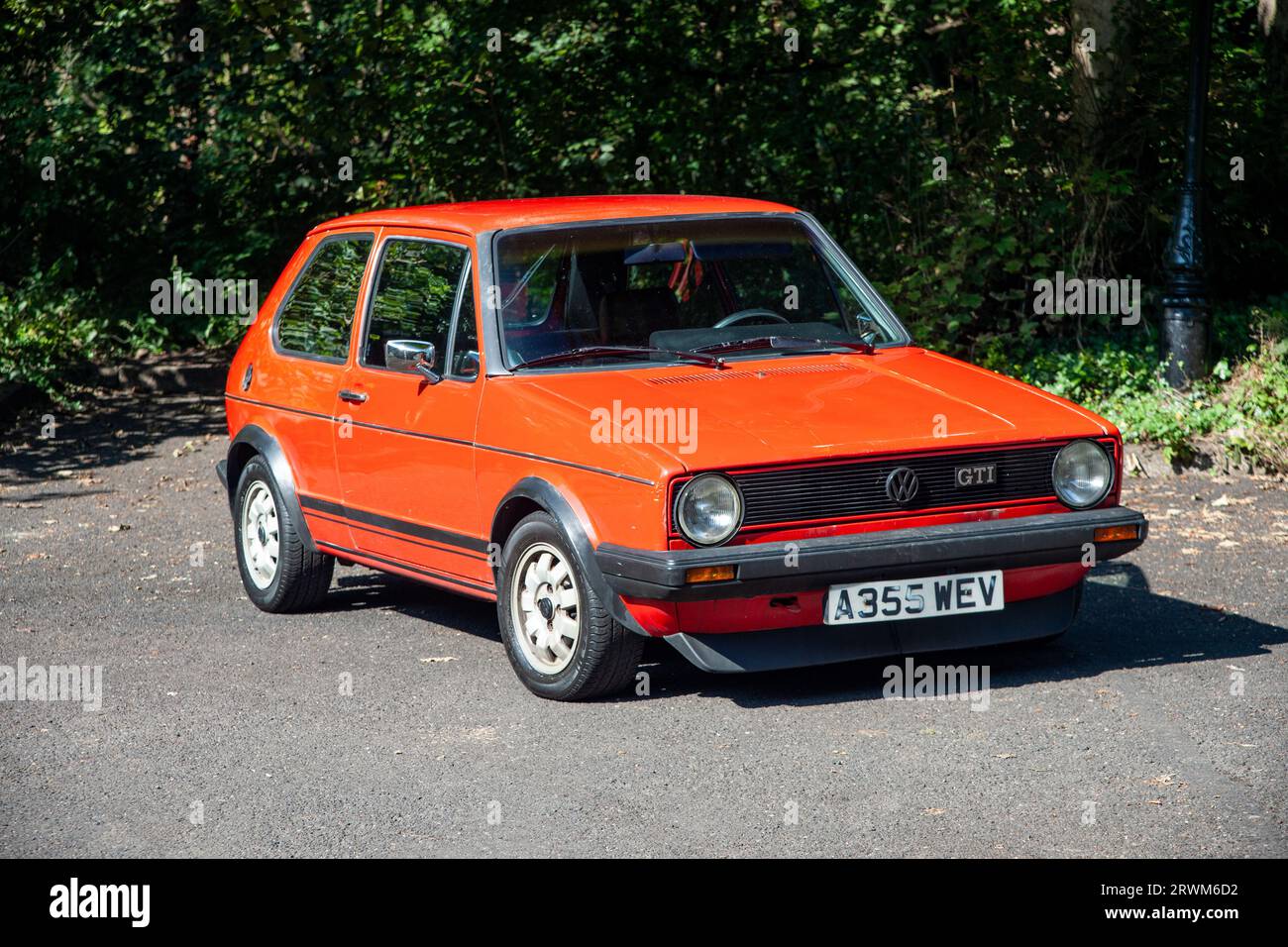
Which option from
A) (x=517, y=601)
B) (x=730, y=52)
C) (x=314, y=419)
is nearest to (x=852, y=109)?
(x=730, y=52)

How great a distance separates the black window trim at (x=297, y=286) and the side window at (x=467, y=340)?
2.84 feet

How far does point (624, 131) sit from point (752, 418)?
9.67 m

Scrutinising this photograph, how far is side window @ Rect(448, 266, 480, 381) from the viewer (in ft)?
22.5

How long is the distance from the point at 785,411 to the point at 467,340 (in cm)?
145

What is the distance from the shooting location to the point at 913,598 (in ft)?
19.9

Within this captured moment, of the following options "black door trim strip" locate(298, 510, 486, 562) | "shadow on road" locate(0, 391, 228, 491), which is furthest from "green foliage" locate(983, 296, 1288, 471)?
"shadow on road" locate(0, 391, 228, 491)

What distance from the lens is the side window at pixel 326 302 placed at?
7.86 m

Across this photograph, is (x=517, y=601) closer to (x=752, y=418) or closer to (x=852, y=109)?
(x=752, y=418)

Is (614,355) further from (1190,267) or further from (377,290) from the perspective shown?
(1190,267)

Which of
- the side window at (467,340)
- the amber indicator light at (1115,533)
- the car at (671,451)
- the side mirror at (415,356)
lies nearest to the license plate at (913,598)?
the car at (671,451)

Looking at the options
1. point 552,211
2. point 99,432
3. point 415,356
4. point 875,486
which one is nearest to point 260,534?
point 415,356

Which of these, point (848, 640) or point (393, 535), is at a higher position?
point (393, 535)

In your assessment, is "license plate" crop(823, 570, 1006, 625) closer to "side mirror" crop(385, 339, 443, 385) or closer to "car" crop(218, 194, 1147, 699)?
"car" crop(218, 194, 1147, 699)

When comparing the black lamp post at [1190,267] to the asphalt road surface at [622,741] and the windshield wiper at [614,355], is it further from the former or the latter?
the windshield wiper at [614,355]
